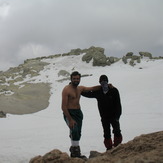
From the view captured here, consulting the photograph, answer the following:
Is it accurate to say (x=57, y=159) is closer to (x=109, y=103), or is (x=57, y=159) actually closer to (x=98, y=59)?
(x=109, y=103)

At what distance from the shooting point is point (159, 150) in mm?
2578

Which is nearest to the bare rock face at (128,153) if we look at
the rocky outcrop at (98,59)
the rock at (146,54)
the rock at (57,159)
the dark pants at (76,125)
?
the rock at (57,159)

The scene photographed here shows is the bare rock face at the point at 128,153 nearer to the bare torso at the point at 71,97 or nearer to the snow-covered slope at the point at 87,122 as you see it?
the bare torso at the point at 71,97

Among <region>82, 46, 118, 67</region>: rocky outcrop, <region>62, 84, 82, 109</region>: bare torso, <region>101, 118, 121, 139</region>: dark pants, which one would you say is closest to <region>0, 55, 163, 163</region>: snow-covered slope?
<region>101, 118, 121, 139</region>: dark pants

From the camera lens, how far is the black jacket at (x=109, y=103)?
4398 mm

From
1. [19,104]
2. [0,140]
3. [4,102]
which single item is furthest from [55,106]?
[0,140]

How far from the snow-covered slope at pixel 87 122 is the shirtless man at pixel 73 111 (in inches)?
80.1

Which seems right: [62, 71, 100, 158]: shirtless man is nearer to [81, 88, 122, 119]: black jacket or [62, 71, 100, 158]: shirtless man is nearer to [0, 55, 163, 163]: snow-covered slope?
[81, 88, 122, 119]: black jacket

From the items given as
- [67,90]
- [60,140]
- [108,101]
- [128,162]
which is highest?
[67,90]

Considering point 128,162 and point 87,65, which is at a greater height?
point 87,65

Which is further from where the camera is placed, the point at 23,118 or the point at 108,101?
Result: the point at 23,118

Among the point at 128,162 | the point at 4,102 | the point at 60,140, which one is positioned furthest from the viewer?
the point at 4,102

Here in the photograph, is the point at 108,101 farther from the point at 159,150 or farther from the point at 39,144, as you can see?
the point at 39,144

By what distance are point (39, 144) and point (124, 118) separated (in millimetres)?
4984
